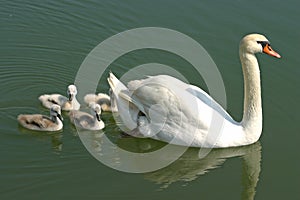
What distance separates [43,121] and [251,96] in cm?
313

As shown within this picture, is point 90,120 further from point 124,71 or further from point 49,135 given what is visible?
point 124,71

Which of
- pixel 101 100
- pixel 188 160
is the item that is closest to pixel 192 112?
pixel 188 160

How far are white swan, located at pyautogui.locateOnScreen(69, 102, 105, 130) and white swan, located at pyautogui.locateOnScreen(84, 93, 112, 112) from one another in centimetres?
47

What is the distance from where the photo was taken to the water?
8141 mm

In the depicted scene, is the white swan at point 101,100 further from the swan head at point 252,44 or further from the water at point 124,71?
the swan head at point 252,44

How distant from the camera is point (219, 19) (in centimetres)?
1263

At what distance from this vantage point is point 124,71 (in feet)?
35.5

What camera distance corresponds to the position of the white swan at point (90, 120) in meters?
9.23

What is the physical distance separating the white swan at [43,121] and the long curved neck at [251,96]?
279 cm

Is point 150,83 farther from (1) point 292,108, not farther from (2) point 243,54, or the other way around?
(1) point 292,108

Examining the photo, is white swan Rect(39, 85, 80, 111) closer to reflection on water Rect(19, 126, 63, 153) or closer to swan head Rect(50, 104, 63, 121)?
swan head Rect(50, 104, 63, 121)

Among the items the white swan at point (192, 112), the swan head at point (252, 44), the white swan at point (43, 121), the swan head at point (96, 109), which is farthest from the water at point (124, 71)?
the swan head at point (252, 44)

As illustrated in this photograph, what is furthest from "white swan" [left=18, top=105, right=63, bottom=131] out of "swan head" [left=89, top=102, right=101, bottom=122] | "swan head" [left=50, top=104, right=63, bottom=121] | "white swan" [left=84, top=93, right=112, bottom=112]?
"white swan" [left=84, top=93, right=112, bottom=112]

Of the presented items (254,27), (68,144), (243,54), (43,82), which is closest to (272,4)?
(254,27)
